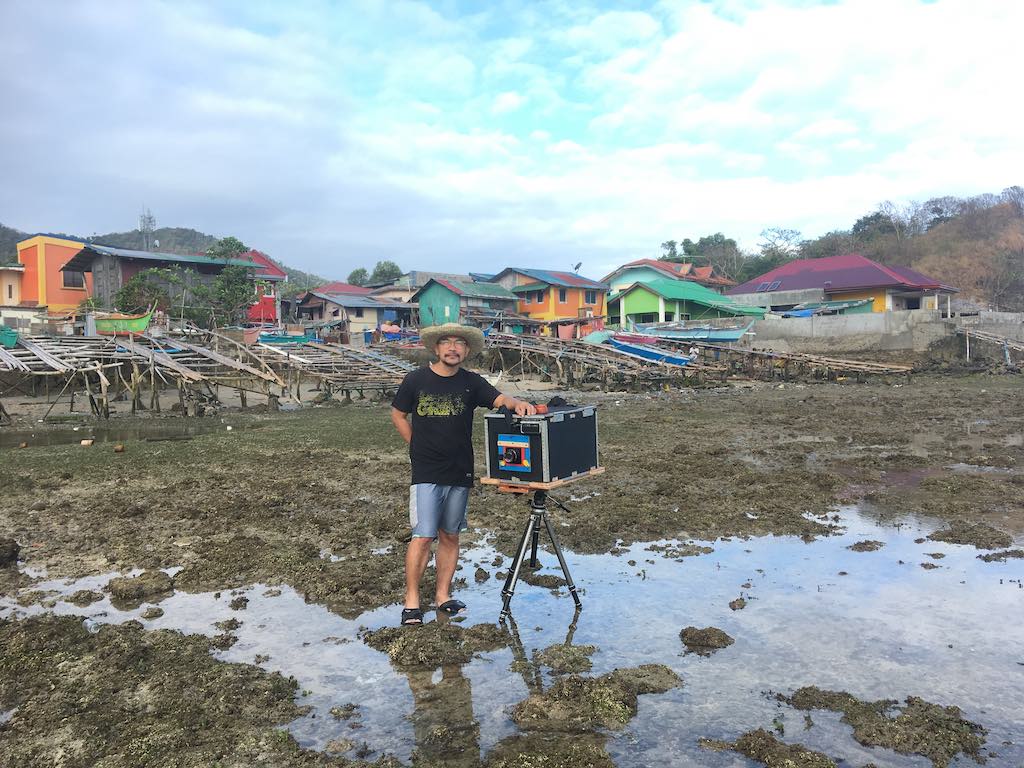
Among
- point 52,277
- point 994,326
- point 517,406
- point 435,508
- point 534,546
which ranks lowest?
point 534,546

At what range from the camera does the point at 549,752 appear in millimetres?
3342

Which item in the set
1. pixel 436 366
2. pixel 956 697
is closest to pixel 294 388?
pixel 436 366

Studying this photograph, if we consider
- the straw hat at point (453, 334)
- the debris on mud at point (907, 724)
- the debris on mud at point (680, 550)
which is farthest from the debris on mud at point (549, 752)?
the debris on mud at point (680, 550)

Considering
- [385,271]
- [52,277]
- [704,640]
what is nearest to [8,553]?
[704,640]

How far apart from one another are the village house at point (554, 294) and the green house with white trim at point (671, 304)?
16.4 feet

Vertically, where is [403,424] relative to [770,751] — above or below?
above

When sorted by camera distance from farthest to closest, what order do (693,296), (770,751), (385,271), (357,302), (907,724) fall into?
(385,271)
(357,302)
(693,296)
(907,724)
(770,751)

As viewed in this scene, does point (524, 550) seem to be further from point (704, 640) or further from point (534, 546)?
point (704, 640)

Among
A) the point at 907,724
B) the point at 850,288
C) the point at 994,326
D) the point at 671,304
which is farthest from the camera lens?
the point at 671,304

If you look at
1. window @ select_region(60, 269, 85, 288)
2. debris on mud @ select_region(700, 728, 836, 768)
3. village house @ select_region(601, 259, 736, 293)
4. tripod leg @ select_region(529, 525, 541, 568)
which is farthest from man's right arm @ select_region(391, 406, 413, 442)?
village house @ select_region(601, 259, 736, 293)

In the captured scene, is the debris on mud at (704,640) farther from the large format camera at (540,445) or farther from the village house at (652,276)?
the village house at (652,276)

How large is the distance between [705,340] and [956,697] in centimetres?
3300

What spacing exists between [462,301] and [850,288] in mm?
23172

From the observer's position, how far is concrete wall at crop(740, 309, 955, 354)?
31.9m
